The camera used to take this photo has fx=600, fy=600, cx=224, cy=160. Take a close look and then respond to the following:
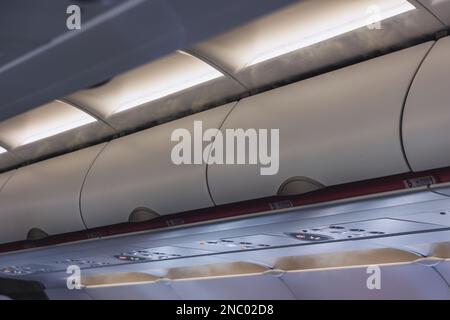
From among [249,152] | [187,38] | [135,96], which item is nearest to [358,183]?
[249,152]

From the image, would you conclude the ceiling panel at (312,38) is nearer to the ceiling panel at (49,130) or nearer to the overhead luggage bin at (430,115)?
the overhead luggage bin at (430,115)

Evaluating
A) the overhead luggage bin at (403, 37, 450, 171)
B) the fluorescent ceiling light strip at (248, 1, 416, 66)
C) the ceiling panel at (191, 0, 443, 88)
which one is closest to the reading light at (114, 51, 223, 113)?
A: the ceiling panel at (191, 0, 443, 88)

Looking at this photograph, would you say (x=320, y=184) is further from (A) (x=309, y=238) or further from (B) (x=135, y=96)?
(B) (x=135, y=96)

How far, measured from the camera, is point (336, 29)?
3062 millimetres

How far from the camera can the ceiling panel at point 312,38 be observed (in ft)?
9.53

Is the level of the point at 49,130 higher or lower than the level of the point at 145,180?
higher

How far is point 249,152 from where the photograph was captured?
3.44 m

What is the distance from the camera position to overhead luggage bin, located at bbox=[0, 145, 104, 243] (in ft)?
15.5

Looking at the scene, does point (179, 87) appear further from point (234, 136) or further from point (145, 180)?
point (145, 180)

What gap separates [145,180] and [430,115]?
2.04 metres

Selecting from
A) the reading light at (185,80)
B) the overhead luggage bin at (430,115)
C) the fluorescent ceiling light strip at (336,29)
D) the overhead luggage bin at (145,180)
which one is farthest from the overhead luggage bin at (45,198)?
the overhead luggage bin at (430,115)

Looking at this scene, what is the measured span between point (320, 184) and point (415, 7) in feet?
3.29

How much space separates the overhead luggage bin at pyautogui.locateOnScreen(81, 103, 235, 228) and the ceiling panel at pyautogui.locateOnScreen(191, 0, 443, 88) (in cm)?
41

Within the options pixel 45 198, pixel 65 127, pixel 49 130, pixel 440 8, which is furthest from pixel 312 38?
pixel 45 198
